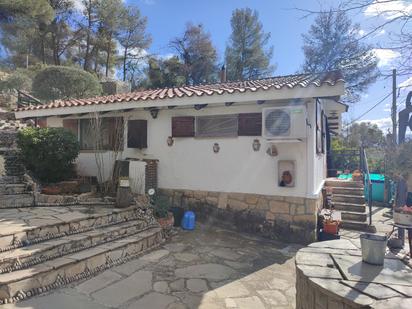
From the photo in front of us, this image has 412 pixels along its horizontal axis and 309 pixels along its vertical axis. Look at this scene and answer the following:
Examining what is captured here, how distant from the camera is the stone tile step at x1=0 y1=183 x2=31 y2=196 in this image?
25.4 ft

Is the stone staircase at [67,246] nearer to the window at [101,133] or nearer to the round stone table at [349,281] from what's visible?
the window at [101,133]

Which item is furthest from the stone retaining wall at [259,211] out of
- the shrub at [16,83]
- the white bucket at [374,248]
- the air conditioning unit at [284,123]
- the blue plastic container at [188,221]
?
the shrub at [16,83]

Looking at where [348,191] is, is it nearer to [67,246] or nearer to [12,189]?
[67,246]

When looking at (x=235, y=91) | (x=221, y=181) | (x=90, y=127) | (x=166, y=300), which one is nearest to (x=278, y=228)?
(x=221, y=181)

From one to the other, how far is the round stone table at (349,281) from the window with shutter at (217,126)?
4453 mm

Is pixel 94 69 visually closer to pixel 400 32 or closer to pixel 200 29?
pixel 200 29

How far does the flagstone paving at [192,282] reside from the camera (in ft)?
13.7

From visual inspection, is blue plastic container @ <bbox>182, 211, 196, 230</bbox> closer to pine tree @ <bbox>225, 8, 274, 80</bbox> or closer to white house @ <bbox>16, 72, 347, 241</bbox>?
white house @ <bbox>16, 72, 347, 241</bbox>

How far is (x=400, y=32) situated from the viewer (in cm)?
397

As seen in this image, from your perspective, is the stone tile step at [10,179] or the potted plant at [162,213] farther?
the stone tile step at [10,179]

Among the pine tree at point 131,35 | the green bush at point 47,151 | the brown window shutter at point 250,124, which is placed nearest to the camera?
the brown window shutter at point 250,124

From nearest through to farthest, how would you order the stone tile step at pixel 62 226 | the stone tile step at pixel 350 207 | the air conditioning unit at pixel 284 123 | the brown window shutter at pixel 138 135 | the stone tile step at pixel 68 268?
1. the stone tile step at pixel 68 268
2. the stone tile step at pixel 62 226
3. the air conditioning unit at pixel 284 123
4. the brown window shutter at pixel 138 135
5. the stone tile step at pixel 350 207

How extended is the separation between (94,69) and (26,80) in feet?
30.3

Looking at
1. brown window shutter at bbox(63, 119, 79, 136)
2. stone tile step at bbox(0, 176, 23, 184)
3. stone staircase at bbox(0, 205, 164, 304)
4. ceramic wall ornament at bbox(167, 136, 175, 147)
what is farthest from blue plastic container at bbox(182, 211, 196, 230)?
brown window shutter at bbox(63, 119, 79, 136)
